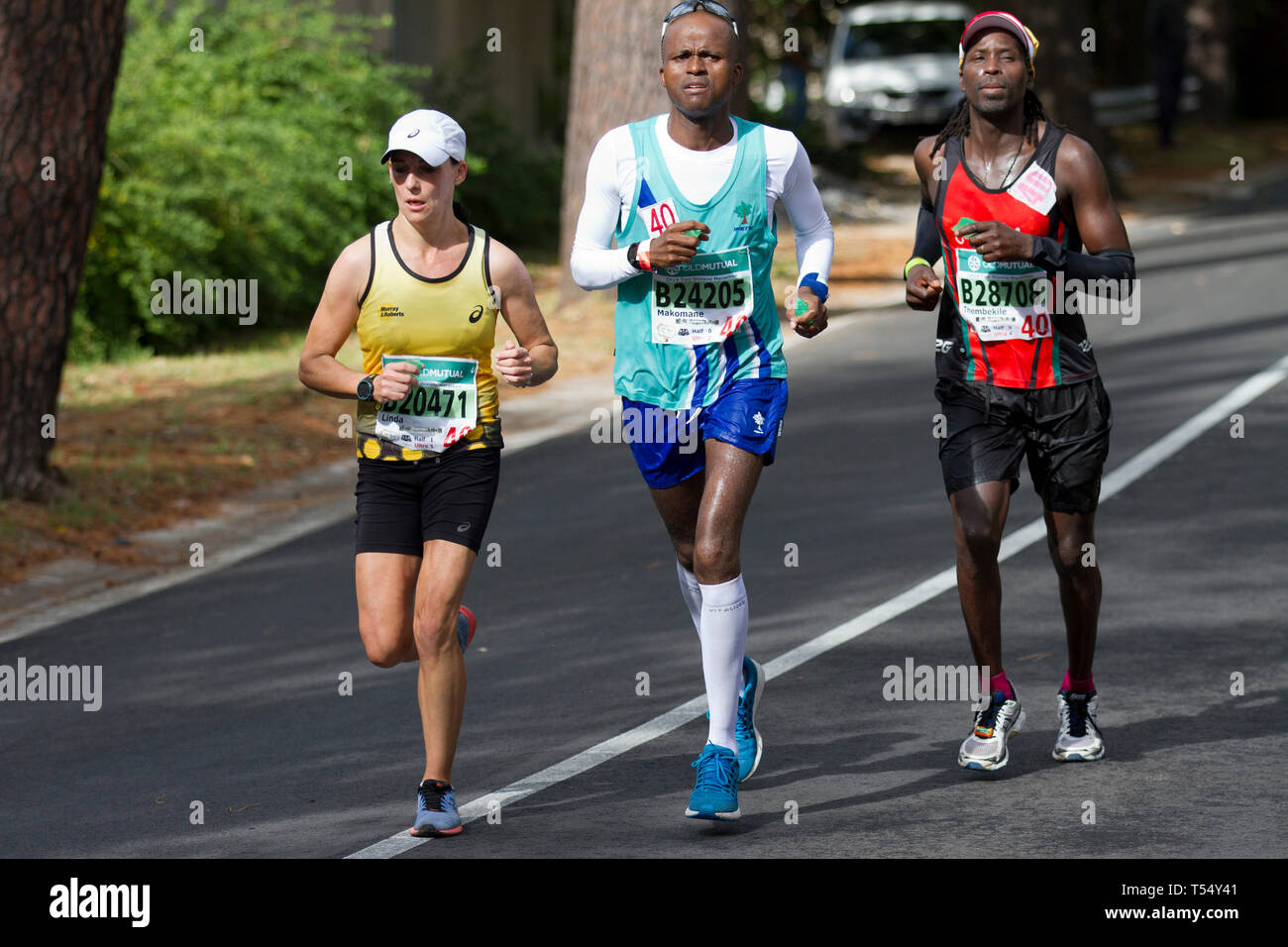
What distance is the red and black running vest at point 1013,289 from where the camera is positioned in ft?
20.2

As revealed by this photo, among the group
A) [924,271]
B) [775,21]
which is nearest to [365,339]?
[924,271]

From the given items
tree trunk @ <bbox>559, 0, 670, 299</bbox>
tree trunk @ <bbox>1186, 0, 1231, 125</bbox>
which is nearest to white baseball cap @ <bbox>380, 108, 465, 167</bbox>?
tree trunk @ <bbox>559, 0, 670, 299</bbox>

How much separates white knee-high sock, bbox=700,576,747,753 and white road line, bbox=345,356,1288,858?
0.71 m

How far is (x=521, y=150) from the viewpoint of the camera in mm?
24250

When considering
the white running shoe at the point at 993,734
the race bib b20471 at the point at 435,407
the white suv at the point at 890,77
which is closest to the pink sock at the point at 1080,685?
the white running shoe at the point at 993,734

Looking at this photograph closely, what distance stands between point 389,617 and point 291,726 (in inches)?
63.1

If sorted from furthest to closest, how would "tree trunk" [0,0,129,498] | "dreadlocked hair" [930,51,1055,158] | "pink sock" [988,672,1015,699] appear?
"tree trunk" [0,0,129,498] → "pink sock" [988,672,1015,699] → "dreadlocked hair" [930,51,1055,158]

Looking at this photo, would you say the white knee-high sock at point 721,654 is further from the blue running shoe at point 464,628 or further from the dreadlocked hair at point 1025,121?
the dreadlocked hair at point 1025,121

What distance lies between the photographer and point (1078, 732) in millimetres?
6445

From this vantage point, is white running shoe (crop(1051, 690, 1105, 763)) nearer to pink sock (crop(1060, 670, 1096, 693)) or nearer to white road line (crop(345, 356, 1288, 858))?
pink sock (crop(1060, 670, 1096, 693))

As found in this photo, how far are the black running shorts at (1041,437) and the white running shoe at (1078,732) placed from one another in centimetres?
61

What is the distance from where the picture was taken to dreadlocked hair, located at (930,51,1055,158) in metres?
6.21

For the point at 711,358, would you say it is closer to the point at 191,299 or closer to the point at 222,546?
the point at 222,546

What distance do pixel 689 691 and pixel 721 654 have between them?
1611mm
